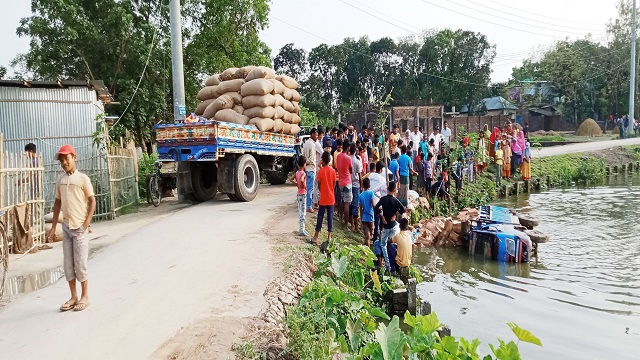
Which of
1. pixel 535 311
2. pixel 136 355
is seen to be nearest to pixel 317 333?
pixel 136 355

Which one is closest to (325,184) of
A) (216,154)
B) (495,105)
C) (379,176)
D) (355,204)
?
(379,176)

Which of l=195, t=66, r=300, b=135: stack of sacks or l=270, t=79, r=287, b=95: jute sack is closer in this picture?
l=195, t=66, r=300, b=135: stack of sacks

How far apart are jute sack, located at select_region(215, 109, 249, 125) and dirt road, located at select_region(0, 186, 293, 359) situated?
415 cm

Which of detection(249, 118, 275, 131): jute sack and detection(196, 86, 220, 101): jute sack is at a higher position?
detection(196, 86, 220, 101): jute sack

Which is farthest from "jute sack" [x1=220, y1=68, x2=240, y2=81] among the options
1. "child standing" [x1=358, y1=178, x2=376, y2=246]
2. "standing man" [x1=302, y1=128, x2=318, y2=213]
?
"child standing" [x1=358, y1=178, x2=376, y2=246]

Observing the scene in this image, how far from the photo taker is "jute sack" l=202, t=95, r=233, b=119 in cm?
1395

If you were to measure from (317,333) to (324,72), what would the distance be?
42119 millimetres

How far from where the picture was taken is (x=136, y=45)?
887 inches

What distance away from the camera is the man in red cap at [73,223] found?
232 inches

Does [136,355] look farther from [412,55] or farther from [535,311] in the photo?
[412,55]

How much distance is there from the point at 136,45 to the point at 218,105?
1067 centimetres

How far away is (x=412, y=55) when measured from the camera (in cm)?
4494

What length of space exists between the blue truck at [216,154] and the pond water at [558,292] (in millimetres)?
4745

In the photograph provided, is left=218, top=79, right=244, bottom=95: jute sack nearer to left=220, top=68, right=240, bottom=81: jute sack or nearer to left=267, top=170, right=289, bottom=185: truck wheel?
left=220, top=68, right=240, bottom=81: jute sack
